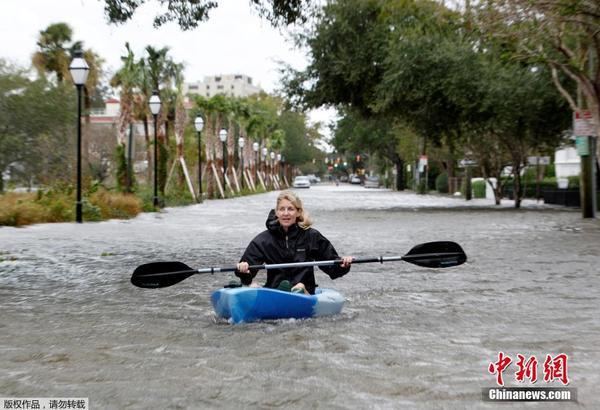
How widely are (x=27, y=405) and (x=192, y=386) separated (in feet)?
3.11

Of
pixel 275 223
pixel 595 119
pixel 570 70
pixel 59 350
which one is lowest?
pixel 59 350

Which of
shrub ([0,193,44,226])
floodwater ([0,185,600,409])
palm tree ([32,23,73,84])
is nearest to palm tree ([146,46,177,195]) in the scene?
palm tree ([32,23,73,84])

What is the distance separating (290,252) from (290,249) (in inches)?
1.3

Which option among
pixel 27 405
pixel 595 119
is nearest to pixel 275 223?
pixel 27 405

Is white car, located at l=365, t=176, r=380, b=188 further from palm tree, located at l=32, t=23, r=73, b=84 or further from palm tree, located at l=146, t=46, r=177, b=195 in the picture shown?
palm tree, located at l=32, t=23, r=73, b=84

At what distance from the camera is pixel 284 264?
702 centimetres

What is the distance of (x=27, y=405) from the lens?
441 centimetres

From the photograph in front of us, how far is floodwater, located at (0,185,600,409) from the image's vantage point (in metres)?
4.73

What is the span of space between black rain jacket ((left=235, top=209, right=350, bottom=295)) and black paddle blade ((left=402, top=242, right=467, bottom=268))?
935mm

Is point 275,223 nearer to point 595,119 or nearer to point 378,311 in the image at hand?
point 378,311

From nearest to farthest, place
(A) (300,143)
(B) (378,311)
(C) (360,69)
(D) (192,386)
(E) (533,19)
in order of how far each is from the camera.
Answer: (D) (192,386) → (B) (378,311) → (E) (533,19) → (C) (360,69) → (A) (300,143)

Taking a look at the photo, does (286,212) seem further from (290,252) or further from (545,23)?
(545,23)

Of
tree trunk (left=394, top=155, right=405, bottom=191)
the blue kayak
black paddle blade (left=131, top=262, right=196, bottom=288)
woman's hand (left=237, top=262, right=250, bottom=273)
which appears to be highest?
tree trunk (left=394, top=155, right=405, bottom=191)

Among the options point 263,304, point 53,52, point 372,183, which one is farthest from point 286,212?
point 372,183
